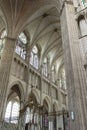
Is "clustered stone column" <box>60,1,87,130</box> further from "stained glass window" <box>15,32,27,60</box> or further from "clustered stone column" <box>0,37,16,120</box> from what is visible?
"stained glass window" <box>15,32,27,60</box>

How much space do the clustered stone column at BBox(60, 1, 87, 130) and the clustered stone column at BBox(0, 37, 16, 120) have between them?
20.7ft

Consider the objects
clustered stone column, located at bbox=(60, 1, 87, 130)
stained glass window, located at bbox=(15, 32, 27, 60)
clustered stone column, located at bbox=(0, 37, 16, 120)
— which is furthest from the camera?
stained glass window, located at bbox=(15, 32, 27, 60)

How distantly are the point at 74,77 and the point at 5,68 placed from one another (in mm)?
7690

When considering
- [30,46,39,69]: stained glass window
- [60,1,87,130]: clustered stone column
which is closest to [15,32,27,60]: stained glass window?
[30,46,39,69]: stained glass window

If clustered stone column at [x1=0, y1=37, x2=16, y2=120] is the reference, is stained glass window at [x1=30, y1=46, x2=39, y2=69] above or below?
above

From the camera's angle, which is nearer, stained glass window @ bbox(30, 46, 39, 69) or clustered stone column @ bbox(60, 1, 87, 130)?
clustered stone column @ bbox(60, 1, 87, 130)

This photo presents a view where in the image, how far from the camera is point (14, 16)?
15.6m

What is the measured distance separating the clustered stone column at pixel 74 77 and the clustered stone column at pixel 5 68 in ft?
20.7

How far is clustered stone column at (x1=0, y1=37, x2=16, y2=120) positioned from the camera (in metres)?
10.9

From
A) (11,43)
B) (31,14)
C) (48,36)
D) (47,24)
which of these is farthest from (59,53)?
(11,43)

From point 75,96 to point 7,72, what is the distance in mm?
7830

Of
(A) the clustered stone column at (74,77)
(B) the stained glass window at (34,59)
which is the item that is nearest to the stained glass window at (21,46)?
(B) the stained glass window at (34,59)

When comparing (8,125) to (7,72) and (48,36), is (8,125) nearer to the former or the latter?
(7,72)

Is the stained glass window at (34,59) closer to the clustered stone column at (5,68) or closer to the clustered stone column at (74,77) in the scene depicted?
the clustered stone column at (5,68)
